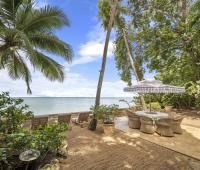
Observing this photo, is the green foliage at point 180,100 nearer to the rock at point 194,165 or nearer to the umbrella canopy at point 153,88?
the umbrella canopy at point 153,88

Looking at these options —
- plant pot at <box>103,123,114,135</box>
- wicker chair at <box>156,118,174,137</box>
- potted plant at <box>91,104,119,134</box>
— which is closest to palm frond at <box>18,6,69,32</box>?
potted plant at <box>91,104,119,134</box>

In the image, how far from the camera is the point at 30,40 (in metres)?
7.43

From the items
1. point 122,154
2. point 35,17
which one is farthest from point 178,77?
point 35,17

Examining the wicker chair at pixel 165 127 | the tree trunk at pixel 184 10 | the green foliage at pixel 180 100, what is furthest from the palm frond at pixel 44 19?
the green foliage at pixel 180 100

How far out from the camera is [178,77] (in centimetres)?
1312

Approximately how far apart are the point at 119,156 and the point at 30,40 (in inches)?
248

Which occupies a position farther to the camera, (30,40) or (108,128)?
(30,40)

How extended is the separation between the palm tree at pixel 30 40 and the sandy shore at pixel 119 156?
3.78m

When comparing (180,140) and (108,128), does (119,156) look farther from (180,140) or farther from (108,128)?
→ (180,140)

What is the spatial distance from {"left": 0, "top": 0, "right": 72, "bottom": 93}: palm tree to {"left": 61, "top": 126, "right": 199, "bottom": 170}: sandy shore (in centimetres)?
378

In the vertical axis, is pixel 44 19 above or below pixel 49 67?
above

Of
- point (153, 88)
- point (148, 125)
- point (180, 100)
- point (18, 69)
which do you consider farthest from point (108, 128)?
point (180, 100)

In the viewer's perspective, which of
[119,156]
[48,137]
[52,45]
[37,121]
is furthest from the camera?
[52,45]

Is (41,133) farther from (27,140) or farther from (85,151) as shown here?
(85,151)
